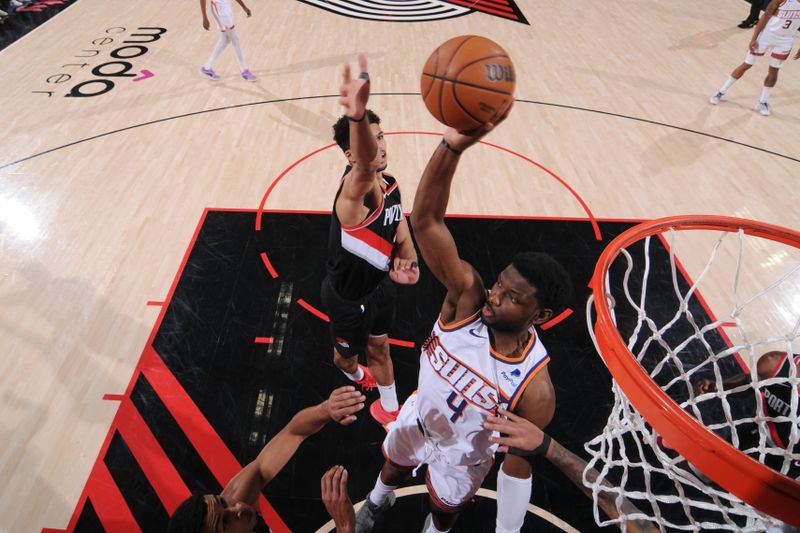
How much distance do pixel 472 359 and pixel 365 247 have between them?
1.07 meters

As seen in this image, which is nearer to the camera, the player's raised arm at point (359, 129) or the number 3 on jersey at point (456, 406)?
the player's raised arm at point (359, 129)

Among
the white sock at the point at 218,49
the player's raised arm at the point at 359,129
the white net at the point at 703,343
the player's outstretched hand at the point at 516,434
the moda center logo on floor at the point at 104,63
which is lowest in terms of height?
the white net at the point at 703,343

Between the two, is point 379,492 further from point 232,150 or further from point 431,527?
point 232,150

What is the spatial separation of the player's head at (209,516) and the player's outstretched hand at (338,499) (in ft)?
1.19

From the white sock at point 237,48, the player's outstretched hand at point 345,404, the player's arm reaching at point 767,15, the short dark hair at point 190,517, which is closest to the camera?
the short dark hair at point 190,517

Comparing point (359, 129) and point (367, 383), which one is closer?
point (359, 129)

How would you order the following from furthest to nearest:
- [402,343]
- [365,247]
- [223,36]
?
[223,36] < [402,343] < [365,247]

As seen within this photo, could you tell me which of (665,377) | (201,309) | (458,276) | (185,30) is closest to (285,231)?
(201,309)

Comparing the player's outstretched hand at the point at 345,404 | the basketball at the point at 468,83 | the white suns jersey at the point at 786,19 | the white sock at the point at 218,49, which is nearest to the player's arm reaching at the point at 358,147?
the basketball at the point at 468,83

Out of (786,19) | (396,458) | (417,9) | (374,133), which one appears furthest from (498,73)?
(417,9)

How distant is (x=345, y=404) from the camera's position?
2090 millimetres

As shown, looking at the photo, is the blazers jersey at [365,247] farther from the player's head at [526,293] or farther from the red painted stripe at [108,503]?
the red painted stripe at [108,503]

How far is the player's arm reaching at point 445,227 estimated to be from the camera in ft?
5.55

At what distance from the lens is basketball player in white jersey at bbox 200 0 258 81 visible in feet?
22.4
